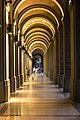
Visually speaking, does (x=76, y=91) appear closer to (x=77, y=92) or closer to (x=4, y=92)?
(x=77, y=92)

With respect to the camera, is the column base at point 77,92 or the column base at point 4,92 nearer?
the column base at point 77,92

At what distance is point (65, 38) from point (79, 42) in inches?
200

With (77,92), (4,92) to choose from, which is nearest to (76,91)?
(77,92)

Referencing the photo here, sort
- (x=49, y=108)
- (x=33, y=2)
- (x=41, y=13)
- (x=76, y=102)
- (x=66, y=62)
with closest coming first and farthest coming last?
(x=49, y=108)
(x=76, y=102)
(x=66, y=62)
(x=33, y=2)
(x=41, y=13)

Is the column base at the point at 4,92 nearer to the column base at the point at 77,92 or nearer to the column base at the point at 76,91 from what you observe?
the column base at the point at 76,91

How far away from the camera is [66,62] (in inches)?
687

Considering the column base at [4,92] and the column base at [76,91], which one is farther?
the column base at [4,92]

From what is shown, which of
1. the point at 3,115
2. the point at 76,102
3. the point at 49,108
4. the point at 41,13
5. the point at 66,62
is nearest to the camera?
the point at 3,115

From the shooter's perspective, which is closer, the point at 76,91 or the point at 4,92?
the point at 76,91

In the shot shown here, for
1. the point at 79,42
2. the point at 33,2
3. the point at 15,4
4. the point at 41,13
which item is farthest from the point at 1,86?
the point at 41,13

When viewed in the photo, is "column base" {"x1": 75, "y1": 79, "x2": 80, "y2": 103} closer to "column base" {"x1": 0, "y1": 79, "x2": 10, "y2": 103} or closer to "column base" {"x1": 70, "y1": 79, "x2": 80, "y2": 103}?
"column base" {"x1": 70, "y1": 79, "x2": 80, "y2": 103}

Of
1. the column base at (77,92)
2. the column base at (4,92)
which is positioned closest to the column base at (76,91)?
the column base at (77,92)

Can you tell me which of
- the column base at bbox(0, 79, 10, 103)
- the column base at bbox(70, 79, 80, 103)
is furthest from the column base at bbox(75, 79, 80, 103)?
the column base at bbox(0, 79, 10, 103)

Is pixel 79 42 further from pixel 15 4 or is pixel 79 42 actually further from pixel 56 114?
pixel 15 4
